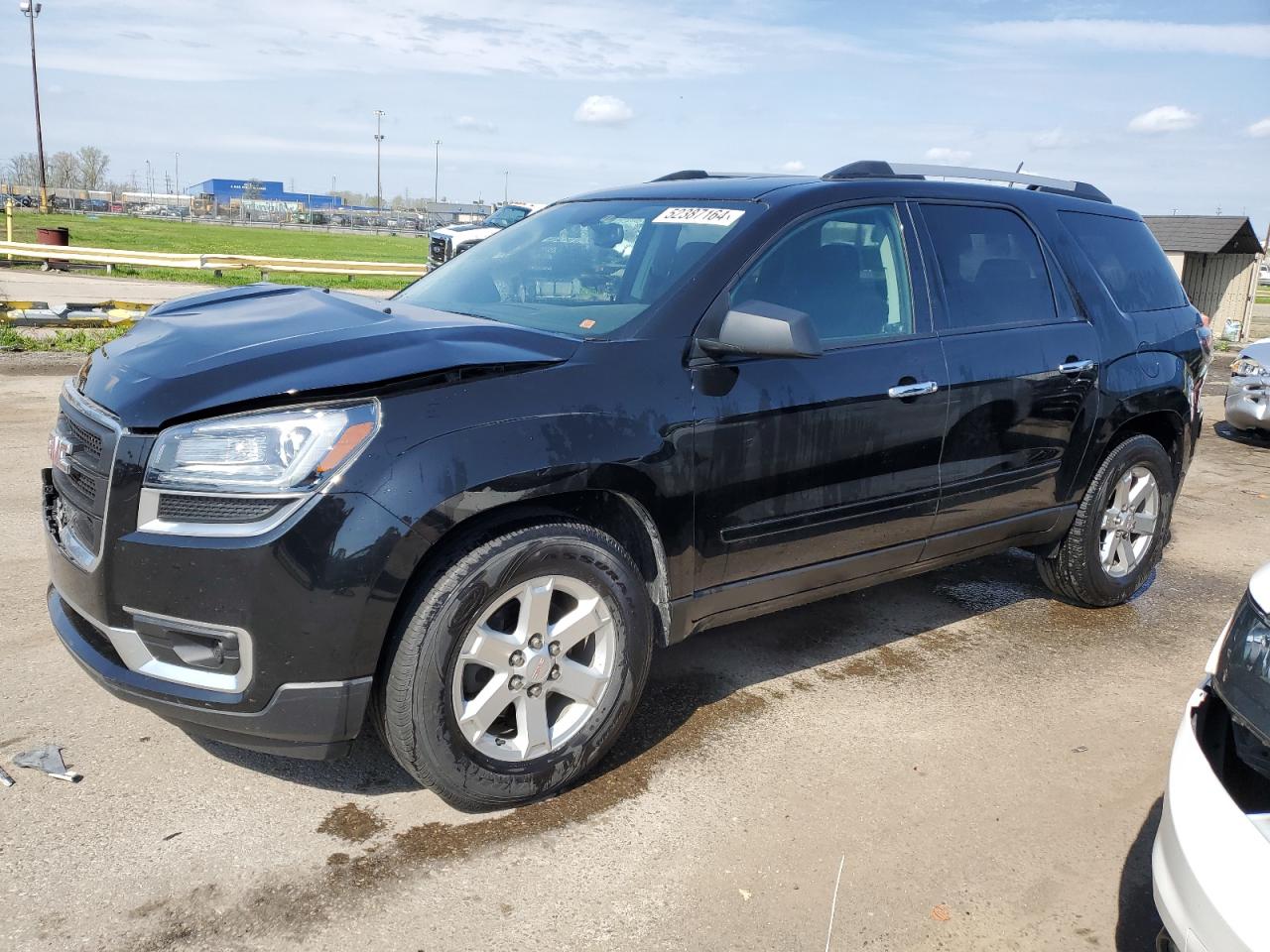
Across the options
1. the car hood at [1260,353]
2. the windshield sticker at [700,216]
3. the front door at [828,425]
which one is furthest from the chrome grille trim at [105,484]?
the car hood at [1260,353]

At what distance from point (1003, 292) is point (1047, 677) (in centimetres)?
158

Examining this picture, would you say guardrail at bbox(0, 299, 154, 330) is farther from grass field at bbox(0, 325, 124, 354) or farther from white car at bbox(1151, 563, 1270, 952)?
white car at bbox(1151, 563, 1270, 952)

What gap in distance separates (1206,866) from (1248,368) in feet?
31.3

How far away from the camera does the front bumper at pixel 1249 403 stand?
9836 millimetres

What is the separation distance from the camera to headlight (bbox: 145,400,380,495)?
8.52 feet

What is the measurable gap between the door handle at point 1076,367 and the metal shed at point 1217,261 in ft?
60.9

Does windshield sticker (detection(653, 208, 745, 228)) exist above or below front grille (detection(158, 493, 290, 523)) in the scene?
above

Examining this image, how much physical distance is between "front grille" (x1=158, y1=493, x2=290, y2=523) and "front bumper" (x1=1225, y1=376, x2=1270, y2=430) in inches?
391

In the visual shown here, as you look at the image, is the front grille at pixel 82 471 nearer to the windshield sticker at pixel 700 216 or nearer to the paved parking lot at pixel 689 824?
the paved parking lot at pixel 689 824

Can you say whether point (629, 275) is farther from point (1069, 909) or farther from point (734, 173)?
point (1069, 909)

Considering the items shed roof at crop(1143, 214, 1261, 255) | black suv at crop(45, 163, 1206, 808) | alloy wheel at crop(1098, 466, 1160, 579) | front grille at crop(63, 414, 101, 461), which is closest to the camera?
black suv at crop(45, 163, 1206, 808)

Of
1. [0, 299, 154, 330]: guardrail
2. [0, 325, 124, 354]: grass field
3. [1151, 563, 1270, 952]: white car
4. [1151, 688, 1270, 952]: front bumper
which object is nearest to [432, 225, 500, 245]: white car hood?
[0, 299, 154, 330]: guardrail

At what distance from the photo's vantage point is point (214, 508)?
103 inches

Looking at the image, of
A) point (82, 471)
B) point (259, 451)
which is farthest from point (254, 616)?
point (82, 471)
